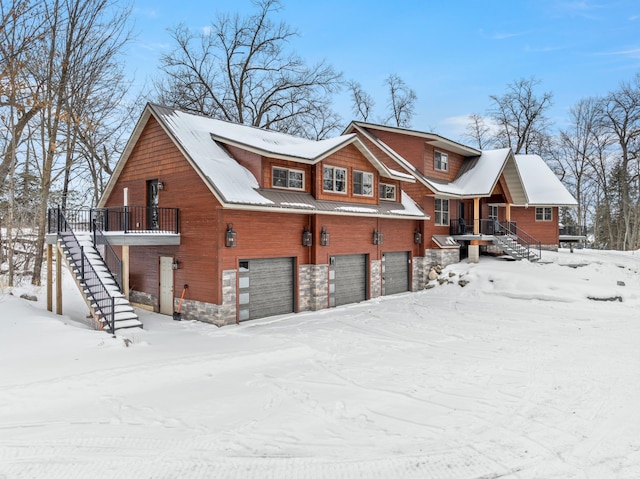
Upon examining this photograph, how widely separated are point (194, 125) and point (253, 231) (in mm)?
5074

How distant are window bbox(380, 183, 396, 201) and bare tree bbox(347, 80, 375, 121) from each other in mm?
19630

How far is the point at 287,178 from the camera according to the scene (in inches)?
576

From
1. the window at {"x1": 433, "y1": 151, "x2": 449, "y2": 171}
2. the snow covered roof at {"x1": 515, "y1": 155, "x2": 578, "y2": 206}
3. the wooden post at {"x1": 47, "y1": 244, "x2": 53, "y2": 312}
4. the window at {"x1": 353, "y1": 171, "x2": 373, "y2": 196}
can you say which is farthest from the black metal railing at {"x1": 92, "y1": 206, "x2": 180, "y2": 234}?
the snow covered roof at {"x1": 515, "y1": 155, "x2": 578, "y2": 206}

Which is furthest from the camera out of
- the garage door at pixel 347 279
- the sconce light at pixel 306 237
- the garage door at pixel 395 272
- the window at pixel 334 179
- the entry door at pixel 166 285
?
the garage door at pixel 395 272

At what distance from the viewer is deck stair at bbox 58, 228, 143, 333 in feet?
35.0

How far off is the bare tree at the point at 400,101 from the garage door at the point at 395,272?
70.2ft

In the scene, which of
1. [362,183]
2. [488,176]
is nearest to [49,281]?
[362,183]

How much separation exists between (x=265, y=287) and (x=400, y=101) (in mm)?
29568

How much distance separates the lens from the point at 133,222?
15.6 m

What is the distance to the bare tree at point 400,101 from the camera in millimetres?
36875

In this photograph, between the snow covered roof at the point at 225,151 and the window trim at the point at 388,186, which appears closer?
the snow covered roof at the point at 225,151

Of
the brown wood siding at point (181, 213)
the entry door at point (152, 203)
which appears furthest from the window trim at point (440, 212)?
the entry door at point (152, 203)

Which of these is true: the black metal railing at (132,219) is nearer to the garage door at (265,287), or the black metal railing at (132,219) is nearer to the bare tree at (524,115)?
the garage door at (265,287)

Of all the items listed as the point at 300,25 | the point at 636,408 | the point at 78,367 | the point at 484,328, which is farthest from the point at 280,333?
the point at 300,25
